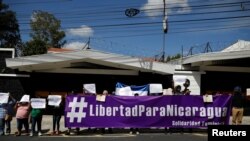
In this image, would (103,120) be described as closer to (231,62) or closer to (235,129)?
(235,129)

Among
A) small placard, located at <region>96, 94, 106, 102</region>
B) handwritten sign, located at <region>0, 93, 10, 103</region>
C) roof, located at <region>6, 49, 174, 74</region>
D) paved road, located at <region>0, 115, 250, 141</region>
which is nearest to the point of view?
paved road, located at <region>0, 115, 250, 141</region>

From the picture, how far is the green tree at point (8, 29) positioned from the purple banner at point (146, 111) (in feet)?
135

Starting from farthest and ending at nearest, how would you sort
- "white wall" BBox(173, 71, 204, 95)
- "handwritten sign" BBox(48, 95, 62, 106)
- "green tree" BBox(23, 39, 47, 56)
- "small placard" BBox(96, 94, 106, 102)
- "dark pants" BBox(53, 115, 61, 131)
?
1. "green tree" BBox(23, 39, 47, 56)
2. "white wall" BBox(173, 71, 204, 95)
3. "handwritten sign" BBox(48, 95, 62, 106)
4. "dark pants" BBox(53, 115, 61, 131)
5. "small placard" BBox(96, 94, 106, 102)

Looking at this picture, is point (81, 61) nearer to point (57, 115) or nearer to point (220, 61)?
Result: point (57, 115)

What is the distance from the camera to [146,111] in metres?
16.6

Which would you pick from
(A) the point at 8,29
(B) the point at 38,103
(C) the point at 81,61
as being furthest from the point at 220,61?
(A) the point at 8,29

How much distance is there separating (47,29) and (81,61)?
1473 inches

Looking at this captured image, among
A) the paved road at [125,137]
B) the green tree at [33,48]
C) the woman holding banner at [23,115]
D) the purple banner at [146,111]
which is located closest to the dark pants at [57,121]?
the paved road at [125,137]

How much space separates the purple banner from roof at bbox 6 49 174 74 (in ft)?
19.9

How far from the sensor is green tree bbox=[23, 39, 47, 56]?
5129 centimetres

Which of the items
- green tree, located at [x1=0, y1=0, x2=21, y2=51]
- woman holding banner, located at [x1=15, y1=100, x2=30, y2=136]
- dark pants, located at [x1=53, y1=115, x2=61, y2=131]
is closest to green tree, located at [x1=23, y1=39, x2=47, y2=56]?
green tree, located at [x1=0, y1=0, x2=21, y2=51]

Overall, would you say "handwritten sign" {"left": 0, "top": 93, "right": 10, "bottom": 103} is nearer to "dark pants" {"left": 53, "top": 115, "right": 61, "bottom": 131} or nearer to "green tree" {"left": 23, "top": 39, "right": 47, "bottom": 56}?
"dark pants" {"left": 53, "top": 115, "right": 61, "bottom": 131}

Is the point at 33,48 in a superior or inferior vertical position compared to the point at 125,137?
superior

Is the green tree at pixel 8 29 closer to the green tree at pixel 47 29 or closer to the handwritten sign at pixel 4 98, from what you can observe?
the green tree at pixel 47 29
